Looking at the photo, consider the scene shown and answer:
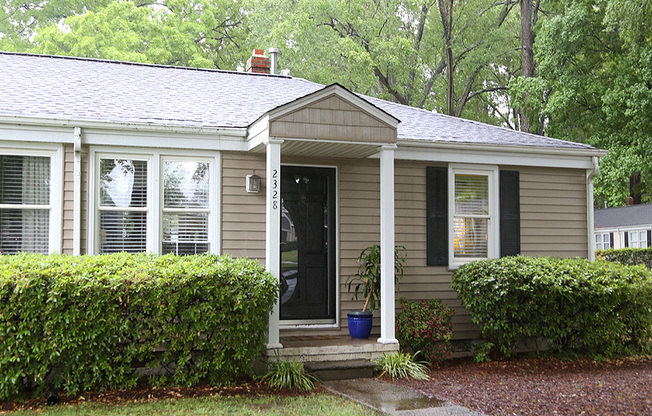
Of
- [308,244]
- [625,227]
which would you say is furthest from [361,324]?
[625,227]

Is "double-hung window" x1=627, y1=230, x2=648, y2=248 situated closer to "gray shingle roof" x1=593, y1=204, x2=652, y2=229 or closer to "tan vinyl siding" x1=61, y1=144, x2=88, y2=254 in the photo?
"gray shingle roof" x1=593, y1=204, x2=652, y2=229

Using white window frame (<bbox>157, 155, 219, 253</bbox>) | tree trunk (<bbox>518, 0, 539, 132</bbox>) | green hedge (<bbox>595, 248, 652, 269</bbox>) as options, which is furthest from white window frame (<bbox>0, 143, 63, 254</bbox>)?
green hedge (<bbox>595, 248, 652, 269</bbox>)

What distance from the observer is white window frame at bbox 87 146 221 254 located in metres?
7.16

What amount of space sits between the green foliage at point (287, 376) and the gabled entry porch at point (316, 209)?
0.25 metres

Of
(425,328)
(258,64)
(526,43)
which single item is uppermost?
(526,43)

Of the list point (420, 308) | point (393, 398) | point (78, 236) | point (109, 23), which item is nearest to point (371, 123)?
point (420, 308)

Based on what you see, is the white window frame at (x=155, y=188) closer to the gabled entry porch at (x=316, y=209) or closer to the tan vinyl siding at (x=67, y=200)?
the tan vinyl siding at (x=67, y=200)

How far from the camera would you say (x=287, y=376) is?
6336mm

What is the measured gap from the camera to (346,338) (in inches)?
300

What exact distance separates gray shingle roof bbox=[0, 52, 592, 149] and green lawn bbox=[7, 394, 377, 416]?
327 cm

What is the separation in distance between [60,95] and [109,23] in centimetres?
1377

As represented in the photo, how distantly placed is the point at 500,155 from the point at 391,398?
4.27 m

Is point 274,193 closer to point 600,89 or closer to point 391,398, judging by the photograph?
point 391,398

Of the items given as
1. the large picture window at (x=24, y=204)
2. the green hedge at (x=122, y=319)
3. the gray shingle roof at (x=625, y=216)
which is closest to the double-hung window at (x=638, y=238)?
the gray shingle roof at (x=625, y=216)
